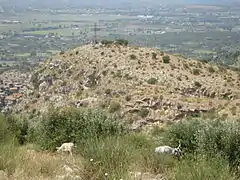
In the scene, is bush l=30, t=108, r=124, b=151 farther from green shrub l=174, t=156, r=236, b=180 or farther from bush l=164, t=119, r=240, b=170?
green shrub l=174, t=156, r=236, b=180

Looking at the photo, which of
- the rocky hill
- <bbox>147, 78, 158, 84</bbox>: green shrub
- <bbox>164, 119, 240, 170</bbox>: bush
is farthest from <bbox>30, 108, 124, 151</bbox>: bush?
<bbox>147, 78, 158, 84</bbox>: green shrub

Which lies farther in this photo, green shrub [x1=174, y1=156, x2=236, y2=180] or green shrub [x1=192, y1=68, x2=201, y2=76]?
green shrub [x1=192, y1=68, x2=201, y2=76]

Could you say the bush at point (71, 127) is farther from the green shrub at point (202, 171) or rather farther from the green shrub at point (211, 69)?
the green shrub at point (211, 69)

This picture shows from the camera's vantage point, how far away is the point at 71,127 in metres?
14.6

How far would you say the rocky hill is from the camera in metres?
27.3

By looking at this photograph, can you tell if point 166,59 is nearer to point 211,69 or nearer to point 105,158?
point 211,69

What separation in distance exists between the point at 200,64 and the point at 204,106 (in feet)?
69.3

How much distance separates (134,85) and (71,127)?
76.8 feet

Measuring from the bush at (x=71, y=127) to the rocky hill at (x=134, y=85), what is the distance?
32.6ft

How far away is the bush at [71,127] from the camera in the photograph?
13336 mm

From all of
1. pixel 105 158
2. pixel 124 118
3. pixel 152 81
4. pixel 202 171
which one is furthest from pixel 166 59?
pixel 202 171

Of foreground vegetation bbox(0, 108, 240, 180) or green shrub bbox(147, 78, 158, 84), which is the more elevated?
foreground vegetation bbox(0, 108, 240, 180)

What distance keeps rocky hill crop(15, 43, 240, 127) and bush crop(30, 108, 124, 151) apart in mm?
9943

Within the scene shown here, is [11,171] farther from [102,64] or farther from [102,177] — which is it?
[102,64]
